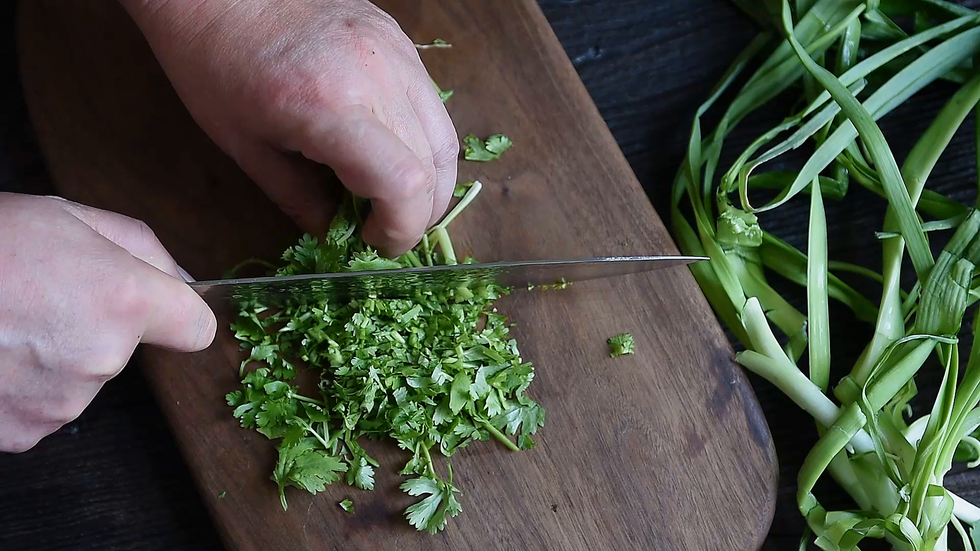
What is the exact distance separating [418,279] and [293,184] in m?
0.26

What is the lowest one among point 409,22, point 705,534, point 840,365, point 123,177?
point 705,534

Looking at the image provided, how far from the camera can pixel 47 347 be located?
92 cm

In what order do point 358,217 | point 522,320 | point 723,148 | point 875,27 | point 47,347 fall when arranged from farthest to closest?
point 723,148, point 875,27, point 522,320, point 358,217, point 47,347

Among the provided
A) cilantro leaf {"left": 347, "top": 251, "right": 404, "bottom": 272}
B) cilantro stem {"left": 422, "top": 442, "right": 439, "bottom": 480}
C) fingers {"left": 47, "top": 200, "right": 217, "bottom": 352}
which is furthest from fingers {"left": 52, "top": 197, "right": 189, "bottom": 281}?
cilantro stem {"left": 422, "top": 442, "right": 439, "bottom": 480}

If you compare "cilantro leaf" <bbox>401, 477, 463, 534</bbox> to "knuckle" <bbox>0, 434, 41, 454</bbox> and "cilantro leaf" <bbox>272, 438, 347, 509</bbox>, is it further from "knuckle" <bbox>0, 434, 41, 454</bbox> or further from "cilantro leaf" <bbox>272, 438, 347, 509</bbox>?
"knuckle" <bbox>0, 434, 41, 454</bbox>

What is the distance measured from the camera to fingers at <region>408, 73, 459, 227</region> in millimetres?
1093

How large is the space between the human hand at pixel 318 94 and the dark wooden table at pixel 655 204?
0.58 meters

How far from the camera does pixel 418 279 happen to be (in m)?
1.15

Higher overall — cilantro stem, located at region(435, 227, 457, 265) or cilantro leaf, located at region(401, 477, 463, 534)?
cilantro stem, located at region(435, 227, 457, 265)

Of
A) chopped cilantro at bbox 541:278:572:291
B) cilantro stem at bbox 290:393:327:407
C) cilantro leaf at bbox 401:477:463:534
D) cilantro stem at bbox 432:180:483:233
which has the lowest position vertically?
cilantro leaf at bbox 401:477:463:534

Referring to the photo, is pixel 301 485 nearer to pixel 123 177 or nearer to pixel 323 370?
pixel 323 370

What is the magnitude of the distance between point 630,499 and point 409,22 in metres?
0.97

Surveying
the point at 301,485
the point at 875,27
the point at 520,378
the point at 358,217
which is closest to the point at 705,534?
the point at 520,378

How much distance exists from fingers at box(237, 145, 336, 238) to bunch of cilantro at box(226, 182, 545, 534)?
6 centimetres
